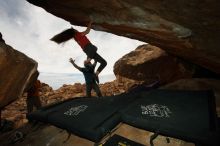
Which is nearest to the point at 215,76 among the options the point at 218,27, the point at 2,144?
the point at 218,27

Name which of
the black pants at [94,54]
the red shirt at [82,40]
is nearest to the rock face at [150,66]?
the black pants at [94,54]

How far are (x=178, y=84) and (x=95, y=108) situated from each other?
9.82 feet

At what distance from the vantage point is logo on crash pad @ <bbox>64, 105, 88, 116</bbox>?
4795mm

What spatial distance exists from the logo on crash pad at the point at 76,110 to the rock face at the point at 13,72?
1.27 meters

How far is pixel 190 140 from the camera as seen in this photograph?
3359 millimetres

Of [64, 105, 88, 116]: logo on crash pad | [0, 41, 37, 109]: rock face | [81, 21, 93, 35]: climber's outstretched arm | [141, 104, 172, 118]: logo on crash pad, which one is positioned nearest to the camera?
[141, 104, 172, 118]: logo on crash pad

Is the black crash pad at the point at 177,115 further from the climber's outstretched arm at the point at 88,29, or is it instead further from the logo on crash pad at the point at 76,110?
the climber's outstretched arm at the point at 88,29

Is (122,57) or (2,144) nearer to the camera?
(2,144)

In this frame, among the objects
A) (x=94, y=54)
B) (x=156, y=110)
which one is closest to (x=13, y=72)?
(x=156, y=110)

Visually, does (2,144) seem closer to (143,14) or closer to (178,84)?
(143,14)

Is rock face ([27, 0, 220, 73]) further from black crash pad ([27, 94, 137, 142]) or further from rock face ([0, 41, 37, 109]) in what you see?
rock face ([0, 41, 37, 109])

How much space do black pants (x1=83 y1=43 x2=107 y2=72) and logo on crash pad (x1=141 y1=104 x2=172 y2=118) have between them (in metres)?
3.30

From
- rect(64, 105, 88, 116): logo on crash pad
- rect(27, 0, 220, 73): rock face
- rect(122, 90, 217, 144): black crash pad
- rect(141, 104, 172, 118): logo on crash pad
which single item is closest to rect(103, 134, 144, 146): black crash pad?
rect(122, 90, 217, 144): black crash pad

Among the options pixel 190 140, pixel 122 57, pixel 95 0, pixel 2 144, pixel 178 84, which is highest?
pixel 95 0
